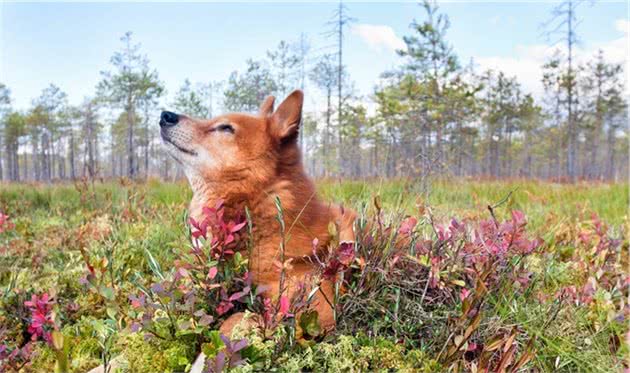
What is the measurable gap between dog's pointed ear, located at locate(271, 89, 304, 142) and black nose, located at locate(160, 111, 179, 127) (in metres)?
0.71

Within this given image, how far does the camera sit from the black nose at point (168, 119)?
9.39 feet

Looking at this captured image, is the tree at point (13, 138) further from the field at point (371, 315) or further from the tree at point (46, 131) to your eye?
the field at point (371, 315)

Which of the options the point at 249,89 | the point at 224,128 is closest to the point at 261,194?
the point at 224,128

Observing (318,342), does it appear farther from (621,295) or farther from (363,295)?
(621,295)

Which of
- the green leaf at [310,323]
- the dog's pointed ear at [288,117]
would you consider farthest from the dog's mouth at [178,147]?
the green leaf at [310,323]

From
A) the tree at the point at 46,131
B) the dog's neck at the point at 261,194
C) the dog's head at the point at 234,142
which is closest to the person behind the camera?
the dog's neck at the point at 261,194

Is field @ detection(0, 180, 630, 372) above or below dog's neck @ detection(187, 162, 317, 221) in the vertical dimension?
below

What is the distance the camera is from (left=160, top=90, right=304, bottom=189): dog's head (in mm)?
2533

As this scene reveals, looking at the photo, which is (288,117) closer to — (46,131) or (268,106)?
(268,106)

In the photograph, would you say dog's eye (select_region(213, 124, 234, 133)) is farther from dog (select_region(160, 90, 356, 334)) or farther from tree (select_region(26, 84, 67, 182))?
tree (select_region(26, 84, 67, 182))

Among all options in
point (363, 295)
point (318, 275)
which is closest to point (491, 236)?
point (363, 295)

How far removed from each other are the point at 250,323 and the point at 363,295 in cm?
57

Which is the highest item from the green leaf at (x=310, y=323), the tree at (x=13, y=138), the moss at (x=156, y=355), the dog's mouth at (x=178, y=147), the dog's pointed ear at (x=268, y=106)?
the tree at (x=13, y=138)

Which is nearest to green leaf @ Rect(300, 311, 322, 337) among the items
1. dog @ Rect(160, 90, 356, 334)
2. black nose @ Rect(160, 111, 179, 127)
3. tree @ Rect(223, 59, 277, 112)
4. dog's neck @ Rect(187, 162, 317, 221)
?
dog @ Rect(160, 90, 356, 334)
